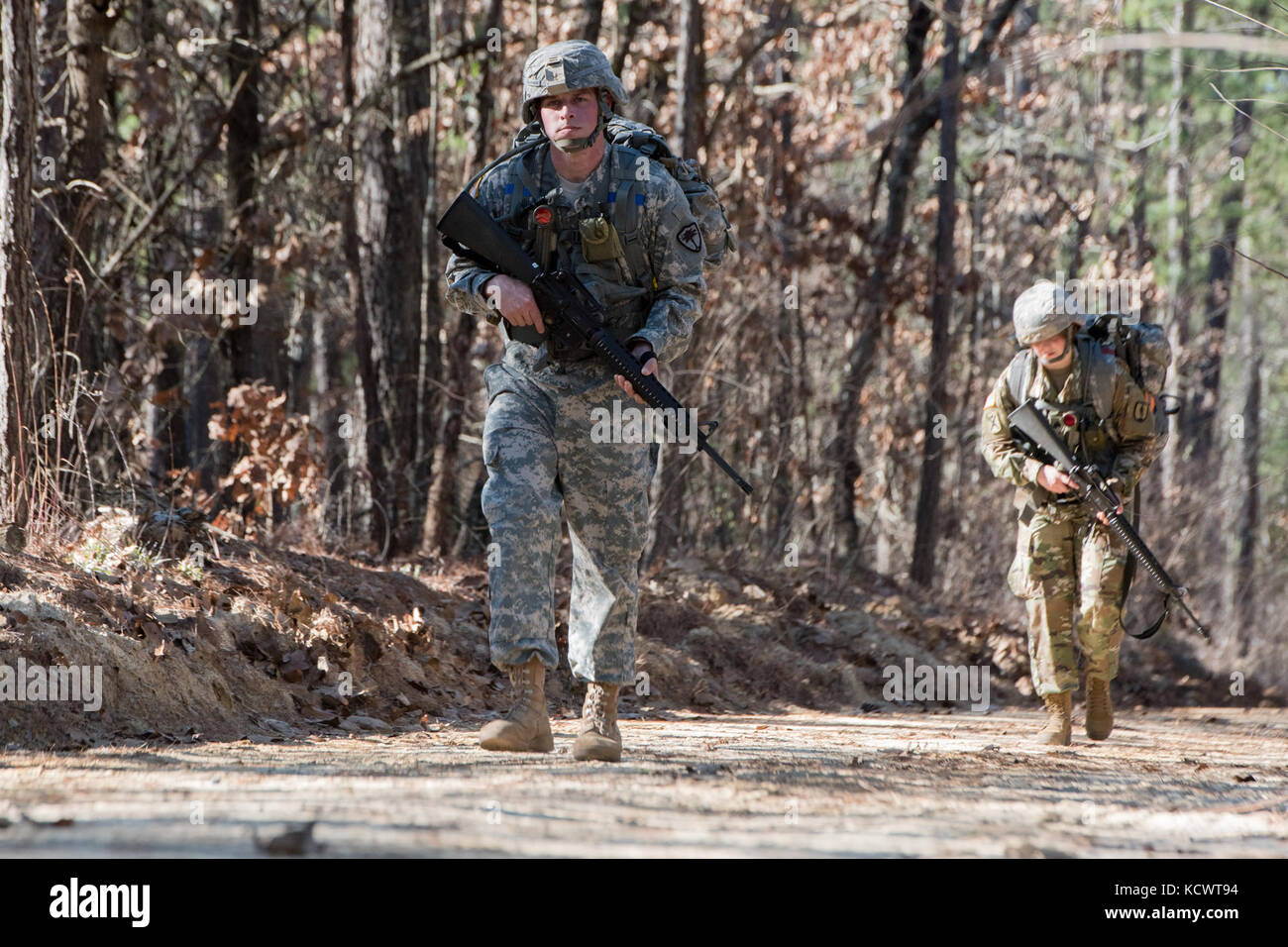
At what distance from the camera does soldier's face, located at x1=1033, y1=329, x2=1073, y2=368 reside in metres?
6.36

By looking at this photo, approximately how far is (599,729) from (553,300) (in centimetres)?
145

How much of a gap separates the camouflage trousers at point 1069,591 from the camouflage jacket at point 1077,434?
0.43 ft

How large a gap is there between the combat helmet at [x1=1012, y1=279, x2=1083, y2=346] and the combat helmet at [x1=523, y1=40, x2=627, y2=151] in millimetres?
2433

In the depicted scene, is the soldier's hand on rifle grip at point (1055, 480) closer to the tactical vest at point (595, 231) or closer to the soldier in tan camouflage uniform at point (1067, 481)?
the soldier in tan camouflage uniform at point (1067, 481)

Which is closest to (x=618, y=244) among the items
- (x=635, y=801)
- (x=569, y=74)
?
(x=569, y=74)

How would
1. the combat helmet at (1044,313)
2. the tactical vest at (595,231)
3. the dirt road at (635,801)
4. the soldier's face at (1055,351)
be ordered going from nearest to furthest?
the dirt road at (635,801) → the tactical vest at (595,231) → the combat helmet at (1044,313) → the soldier's face at (1055,351)

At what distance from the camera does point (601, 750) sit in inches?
177

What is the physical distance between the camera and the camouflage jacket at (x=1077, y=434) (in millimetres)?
6422

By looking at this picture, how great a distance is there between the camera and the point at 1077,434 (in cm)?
646

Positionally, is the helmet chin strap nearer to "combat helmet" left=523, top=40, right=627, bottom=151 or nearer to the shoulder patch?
"combat helmet" left=523, top=40, right=627, bottom=151

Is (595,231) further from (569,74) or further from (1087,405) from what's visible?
(1087,405)

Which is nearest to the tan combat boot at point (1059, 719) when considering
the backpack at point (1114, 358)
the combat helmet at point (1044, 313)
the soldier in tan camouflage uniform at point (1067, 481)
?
the soldier in tan camouflage uniform at point (1067, 481)

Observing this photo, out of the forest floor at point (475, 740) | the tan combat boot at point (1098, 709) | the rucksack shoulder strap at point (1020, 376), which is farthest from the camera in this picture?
the tan combat boot at point (1098, 709)
